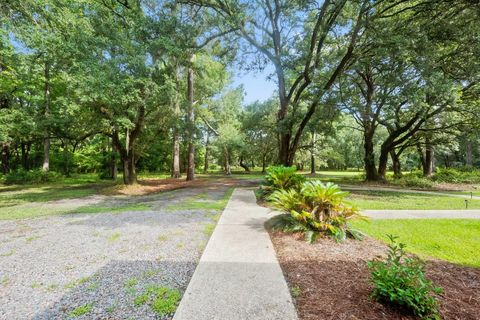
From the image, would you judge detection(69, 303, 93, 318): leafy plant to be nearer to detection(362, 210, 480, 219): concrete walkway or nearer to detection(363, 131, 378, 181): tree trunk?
detection(362, 210, 480, 219): concrete walkway

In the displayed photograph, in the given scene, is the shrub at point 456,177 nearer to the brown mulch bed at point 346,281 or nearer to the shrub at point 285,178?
the shrub at point 285,178

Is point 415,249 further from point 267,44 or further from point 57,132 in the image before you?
point 57,132

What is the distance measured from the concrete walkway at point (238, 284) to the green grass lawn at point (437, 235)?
2.34 meters

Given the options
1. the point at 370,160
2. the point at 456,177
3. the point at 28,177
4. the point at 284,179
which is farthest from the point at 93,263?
the point at 456,177

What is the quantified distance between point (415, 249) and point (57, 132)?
14.9 meters

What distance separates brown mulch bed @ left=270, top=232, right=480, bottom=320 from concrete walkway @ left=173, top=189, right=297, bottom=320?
7.1 inches

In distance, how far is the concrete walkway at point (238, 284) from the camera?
7.21 feet

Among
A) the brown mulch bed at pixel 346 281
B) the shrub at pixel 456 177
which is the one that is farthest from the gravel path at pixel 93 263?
the shrub at pixel 456 177

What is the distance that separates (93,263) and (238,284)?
236cm

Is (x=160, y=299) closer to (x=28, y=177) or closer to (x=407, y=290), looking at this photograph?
(x=407, y=290)

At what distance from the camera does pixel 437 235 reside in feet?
15.7

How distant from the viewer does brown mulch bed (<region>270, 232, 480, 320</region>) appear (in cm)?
217

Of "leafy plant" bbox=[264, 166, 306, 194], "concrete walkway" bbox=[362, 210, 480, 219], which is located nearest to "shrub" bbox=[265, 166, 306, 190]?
"leafy plant" bbox=[264, 166, 306, 194]

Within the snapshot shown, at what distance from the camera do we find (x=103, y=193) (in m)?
11.5
